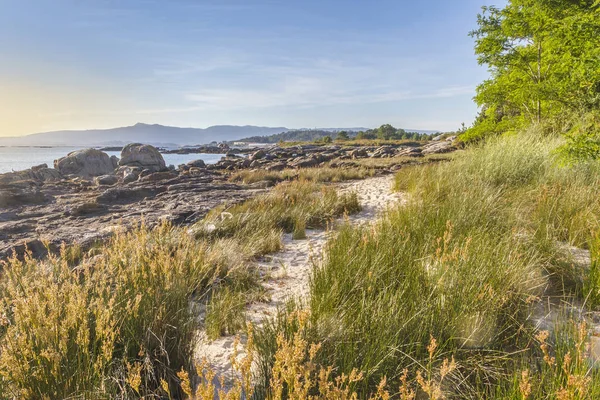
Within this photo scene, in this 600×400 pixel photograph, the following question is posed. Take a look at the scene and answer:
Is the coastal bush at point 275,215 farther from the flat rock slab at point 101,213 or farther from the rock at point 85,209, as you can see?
the rock at point 85,209

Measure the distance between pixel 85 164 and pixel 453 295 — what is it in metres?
26.6

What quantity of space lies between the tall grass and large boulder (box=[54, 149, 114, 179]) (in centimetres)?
2316

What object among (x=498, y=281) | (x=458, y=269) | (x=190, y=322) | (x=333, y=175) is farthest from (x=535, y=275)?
(x=333, y=175)

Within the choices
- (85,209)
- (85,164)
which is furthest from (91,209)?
(85,164)

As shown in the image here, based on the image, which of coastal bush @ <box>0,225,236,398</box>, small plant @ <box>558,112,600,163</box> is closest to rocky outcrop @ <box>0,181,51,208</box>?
coastal bush @ <box>0,225,236,398</box>

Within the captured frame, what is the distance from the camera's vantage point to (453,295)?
2.41 meters

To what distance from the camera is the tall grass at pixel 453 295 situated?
1939 mm

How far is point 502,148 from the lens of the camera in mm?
8180

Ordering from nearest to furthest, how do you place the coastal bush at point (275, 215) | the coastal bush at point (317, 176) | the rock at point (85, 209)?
the coastal bush at point (275, 215) < the rock at point (85, 209) < the coastal bush at point (317, 176)

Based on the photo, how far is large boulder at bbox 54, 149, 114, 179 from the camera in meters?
21.8

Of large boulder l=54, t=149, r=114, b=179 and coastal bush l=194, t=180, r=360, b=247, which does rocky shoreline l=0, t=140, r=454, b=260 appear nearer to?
coastal bush l=194, t=180, r=360, b=247

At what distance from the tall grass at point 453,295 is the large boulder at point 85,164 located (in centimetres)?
2316

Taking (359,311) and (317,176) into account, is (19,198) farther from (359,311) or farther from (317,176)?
(359,311)

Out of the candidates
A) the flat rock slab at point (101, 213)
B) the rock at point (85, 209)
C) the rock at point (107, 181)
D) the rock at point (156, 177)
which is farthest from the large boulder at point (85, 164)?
the rock at point (85, 209)
